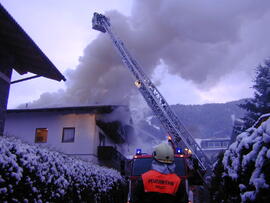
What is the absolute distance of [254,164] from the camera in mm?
4039

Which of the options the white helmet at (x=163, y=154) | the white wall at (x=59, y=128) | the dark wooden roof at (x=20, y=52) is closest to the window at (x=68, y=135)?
the white wall at (x=59, y=128)

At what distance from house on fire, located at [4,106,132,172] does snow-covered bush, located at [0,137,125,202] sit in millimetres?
8134

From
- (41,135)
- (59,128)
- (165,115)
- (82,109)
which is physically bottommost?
(41,135)

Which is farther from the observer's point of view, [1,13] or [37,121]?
[37,121]

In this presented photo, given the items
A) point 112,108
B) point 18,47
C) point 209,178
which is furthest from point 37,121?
point 209,178

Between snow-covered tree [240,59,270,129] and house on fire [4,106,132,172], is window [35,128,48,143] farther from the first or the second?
snow-covered tree [240,59,270,129]

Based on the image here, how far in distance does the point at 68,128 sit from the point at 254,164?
15.4 metres

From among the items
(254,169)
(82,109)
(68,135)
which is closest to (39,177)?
(254,169)

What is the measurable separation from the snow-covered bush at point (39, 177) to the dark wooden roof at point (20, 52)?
3837 mm

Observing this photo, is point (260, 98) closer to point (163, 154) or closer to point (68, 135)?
point (68, 135)

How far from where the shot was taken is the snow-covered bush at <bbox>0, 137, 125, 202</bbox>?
446cm

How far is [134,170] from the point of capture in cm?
788

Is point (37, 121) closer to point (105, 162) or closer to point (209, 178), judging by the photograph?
point (105, 162)

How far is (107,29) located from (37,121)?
7.67m
